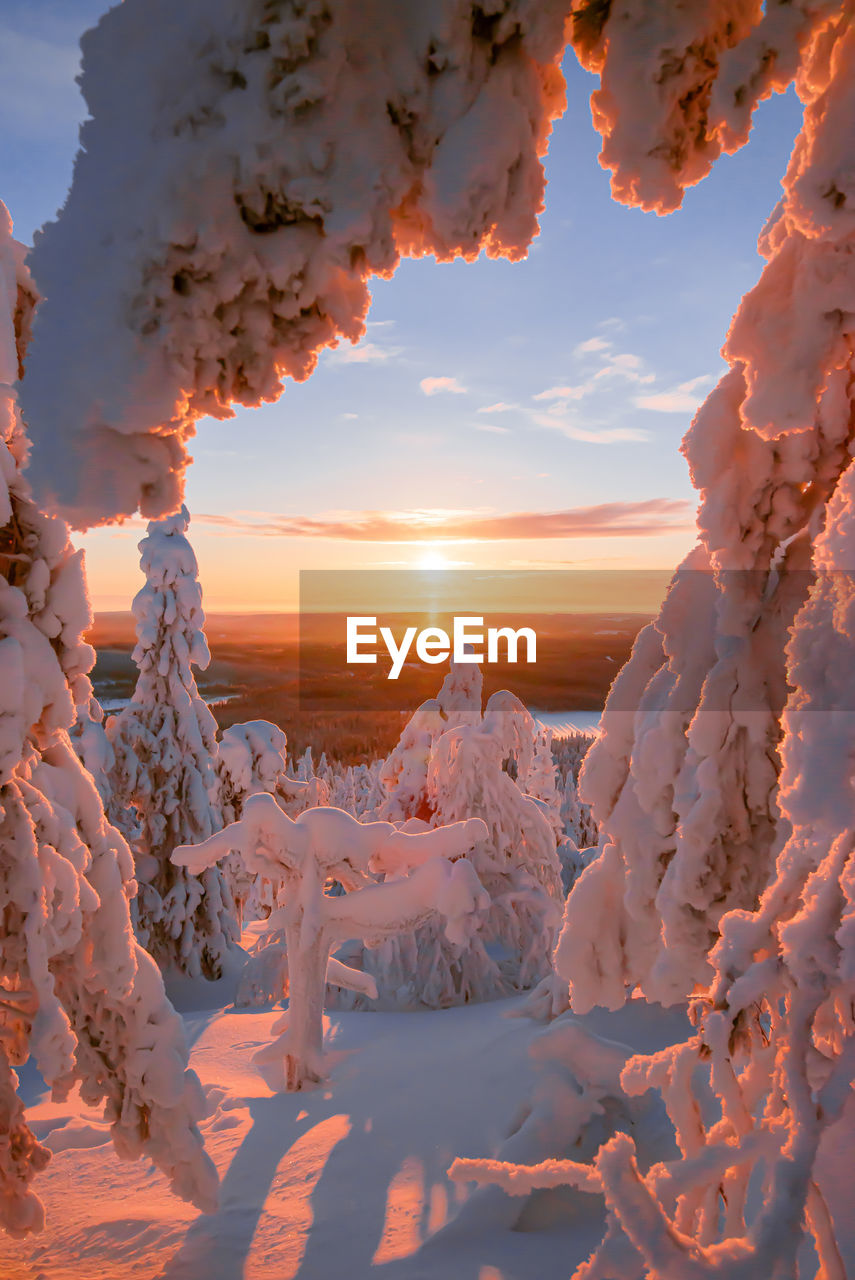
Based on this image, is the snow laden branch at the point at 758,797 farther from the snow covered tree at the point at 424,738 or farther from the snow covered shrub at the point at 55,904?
the snow covered tree at the point at 424,738

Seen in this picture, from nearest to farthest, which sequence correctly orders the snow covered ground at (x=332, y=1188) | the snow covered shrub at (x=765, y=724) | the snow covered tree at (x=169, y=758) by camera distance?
1. the snow covered shrub at (x=765, y=724)
2. the snow covered ground at (x=332, y=1188)
3. the snow covered tree at (x=169, y=758)

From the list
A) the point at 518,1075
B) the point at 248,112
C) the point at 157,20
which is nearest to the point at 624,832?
the point at 248,112

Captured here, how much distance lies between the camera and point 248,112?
197cm

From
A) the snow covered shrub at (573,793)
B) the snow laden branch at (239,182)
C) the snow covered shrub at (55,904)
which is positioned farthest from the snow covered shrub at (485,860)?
the snow laden branch at (239,182)

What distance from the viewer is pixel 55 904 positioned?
436 centimetres

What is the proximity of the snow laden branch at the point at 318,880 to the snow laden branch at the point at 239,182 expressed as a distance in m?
6.56

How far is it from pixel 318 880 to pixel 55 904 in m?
4.48

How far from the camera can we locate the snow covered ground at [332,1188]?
480cm

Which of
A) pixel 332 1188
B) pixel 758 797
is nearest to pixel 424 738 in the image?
pixel 332 1188

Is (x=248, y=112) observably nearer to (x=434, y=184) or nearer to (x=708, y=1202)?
(x=434, y=184)

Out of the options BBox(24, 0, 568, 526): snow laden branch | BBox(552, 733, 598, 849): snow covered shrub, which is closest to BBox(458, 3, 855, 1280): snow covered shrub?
BBox(24, 0, 568, 526): snow laden branch

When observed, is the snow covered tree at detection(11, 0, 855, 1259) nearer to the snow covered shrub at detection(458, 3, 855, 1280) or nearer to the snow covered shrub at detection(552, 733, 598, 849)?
the snow covered shrub at detection(458, 3, 855, 1280)

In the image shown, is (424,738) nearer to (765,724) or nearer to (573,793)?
(765,724)

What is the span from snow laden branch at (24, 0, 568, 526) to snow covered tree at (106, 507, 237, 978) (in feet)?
47.0
